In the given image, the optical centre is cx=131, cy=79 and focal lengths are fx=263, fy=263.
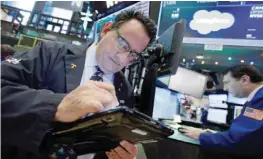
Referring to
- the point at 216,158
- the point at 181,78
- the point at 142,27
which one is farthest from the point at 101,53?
the point at 181,78

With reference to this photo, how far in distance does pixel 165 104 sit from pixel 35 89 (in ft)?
8.22

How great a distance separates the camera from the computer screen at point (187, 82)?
10.6 feet

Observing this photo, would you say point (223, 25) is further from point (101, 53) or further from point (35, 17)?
point (35, 17)

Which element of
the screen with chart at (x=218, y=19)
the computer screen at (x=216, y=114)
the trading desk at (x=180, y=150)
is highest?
the screen with chart at (x=218, y=19)

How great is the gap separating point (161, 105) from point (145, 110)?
5.00 ft

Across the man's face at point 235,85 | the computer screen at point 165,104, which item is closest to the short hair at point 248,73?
the man's face at point 235,85

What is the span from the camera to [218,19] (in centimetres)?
269

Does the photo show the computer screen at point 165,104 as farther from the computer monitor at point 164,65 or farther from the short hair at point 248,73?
the computer monitor at point 164,65

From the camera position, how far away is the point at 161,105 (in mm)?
3055

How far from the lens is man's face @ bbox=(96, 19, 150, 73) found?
127cm

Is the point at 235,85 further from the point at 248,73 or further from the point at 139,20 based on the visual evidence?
the point at 139,20

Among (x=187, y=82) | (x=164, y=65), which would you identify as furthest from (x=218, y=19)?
(x=164, y=65)

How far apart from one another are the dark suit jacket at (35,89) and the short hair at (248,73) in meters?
1.82

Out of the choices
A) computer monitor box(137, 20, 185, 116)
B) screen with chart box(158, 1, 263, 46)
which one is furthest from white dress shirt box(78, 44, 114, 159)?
screen with chart box(158, 1, 263, 46)
